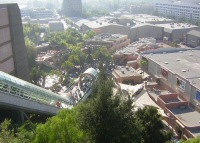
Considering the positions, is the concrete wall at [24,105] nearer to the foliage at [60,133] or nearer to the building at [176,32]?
the foliage at [60,133]

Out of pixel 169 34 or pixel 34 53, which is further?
pixel 169 34

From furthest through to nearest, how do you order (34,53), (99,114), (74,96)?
(34,53), (74,96), (99,114)

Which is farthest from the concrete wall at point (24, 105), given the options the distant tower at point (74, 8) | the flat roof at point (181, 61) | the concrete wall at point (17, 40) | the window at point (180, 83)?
the distant tower at point (74, 8)

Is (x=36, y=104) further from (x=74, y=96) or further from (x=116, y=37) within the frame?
(x=116, y=37)

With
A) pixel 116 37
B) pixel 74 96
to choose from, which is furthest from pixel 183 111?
pixel 116 37

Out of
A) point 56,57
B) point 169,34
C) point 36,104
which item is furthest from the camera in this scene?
point 169,34

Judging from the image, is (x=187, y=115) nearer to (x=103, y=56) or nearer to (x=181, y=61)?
(x=181, y=61)

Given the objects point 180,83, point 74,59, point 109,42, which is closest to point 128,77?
point 180,83
